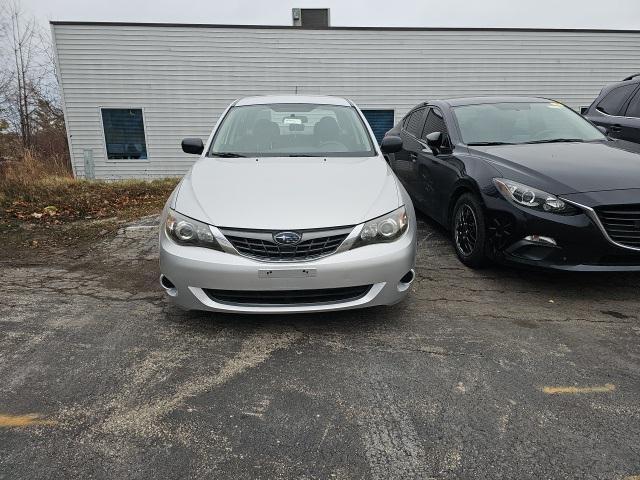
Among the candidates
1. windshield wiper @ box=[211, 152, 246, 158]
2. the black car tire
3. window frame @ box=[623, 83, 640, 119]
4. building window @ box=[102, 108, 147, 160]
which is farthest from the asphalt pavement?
building window @ box=[102, 108, 147, 160]

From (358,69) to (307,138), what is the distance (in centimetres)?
966

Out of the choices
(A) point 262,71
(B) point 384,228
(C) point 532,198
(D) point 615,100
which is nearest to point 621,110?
(D) point 615,100

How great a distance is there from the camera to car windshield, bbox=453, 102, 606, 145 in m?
4.79

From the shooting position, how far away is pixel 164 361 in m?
2.83

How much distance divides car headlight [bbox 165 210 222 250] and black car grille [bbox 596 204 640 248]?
9.18ft

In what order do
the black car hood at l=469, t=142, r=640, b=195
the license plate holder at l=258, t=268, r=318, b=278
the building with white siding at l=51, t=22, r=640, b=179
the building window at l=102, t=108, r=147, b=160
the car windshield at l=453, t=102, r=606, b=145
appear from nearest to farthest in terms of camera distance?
the license plate holder at l=258, t=268, r=318, b=278
the black car hood at l=469, t=142, r=640, b=195
the car windshield at l=453, t=102, r=606, b=145
the building with white siding at l=51, t=22, r=640, b=179
the building window at l=102, t=108, r=147, b=160

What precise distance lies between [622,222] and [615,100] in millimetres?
4220

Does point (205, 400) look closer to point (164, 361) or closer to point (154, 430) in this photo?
point (154, 430)

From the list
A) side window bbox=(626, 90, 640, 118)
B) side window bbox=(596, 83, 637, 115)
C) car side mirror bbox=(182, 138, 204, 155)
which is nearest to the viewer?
car side mirror bbox=(182, 138, 204, 155)

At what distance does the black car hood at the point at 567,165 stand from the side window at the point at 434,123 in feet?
2.73

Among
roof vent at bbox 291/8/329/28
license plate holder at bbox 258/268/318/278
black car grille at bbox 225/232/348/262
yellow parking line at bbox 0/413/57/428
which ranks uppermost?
roof vent at bbox 291/8/329/28

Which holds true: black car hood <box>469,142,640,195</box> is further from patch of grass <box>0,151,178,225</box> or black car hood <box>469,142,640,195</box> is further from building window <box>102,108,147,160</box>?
building window <box>102,108,147,160</box>

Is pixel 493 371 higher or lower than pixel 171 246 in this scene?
lower

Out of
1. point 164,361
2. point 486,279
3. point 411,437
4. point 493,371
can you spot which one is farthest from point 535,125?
point 164,361
